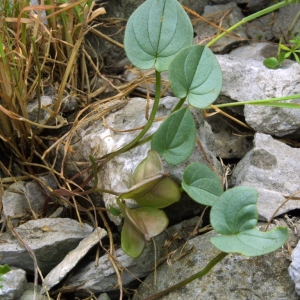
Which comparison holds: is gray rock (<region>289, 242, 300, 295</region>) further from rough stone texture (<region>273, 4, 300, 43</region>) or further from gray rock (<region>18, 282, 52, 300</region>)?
rough stone texture (<region>273, 4, 300, 43</region>)

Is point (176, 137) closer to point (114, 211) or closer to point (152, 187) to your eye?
point (152, 187)

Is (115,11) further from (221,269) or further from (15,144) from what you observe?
(221,269)

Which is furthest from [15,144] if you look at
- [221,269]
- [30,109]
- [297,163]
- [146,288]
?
[297,163]

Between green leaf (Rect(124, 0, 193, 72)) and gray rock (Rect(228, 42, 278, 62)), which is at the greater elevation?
green leaf (Rect(124, 0, 193, 72))

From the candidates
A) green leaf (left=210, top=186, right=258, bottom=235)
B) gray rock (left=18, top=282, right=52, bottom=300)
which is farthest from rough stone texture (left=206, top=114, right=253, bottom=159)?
gray rock (left=18, top=282, right=52, bottom=300)

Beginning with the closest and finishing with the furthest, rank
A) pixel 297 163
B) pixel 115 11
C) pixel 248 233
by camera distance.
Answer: pixel 248 233, pixel 297 163, pixel 115 11

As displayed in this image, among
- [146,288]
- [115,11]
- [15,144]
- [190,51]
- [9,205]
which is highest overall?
[190,51]

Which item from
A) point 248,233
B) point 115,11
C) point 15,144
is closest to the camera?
point 248,233
